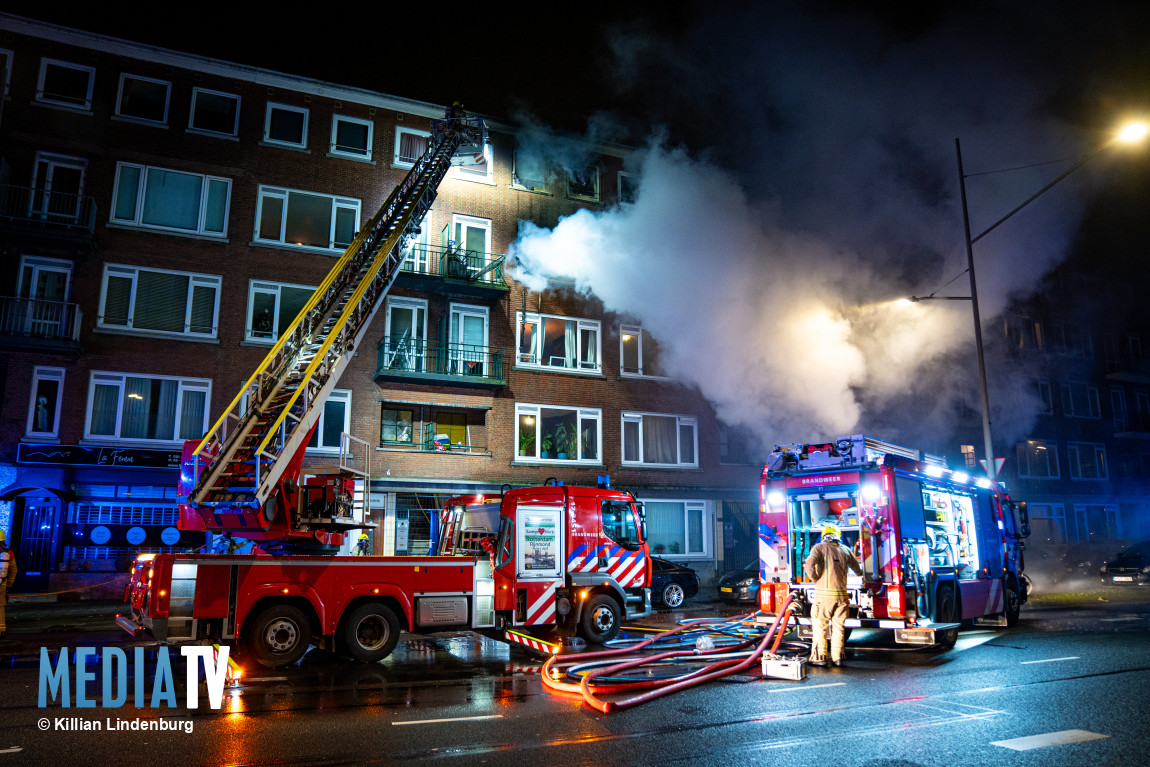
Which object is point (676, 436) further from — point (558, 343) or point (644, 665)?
point (644, 665)

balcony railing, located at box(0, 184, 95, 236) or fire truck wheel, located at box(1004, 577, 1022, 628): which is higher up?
balcony railing, located at box(0, 184, 95, 236)

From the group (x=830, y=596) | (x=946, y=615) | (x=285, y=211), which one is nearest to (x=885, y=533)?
(x=830, y=596)

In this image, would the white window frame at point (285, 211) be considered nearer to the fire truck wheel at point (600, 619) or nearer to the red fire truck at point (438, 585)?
the red fire truck at point (438, 585)

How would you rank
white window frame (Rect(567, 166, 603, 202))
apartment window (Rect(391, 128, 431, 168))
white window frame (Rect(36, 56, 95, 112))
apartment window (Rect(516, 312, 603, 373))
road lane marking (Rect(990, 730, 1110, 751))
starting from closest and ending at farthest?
1. road lane marking (Rect(990, 730, 1110, 751))
2. white window frame (Rect(36, 56, 95, 112))
3. apartment window (Rect(391, 128, 431, 168))
4. apartment window (Rect(516, 312, 603, 373))
5. white window frame (Rect(567, 166, 603, 202))

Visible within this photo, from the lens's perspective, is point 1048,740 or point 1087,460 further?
point 1087,460

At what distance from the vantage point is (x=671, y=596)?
1819 centimetres

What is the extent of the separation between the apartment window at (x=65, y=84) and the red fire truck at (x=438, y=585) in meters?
17.1

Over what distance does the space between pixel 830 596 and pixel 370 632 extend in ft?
19.6

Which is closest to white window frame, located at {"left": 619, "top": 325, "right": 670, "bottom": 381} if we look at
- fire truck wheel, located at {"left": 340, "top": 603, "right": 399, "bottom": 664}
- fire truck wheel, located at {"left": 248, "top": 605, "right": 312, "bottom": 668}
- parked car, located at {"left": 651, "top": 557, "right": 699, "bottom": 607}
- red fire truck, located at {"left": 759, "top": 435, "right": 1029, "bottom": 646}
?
parked car, located at {"left": 651, "top": 557, "right": 699, "bottom": 607}

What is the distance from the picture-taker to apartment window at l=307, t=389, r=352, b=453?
2144 cm

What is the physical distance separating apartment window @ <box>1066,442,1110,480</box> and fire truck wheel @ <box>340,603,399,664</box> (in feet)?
118

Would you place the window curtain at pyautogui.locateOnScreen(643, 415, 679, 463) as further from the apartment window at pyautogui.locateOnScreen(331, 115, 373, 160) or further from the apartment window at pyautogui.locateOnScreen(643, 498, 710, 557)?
the apartment window at pyautogui.locateOnScreen(331, 115, 373, 160)

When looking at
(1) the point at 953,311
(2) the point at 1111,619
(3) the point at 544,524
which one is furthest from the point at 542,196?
(2) the point at 1111,619

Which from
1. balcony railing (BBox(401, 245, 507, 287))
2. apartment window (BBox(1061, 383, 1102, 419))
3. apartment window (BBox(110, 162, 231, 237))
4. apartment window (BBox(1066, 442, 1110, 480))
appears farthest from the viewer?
apartment window (BBox(1061, 383, 1102, 419))
